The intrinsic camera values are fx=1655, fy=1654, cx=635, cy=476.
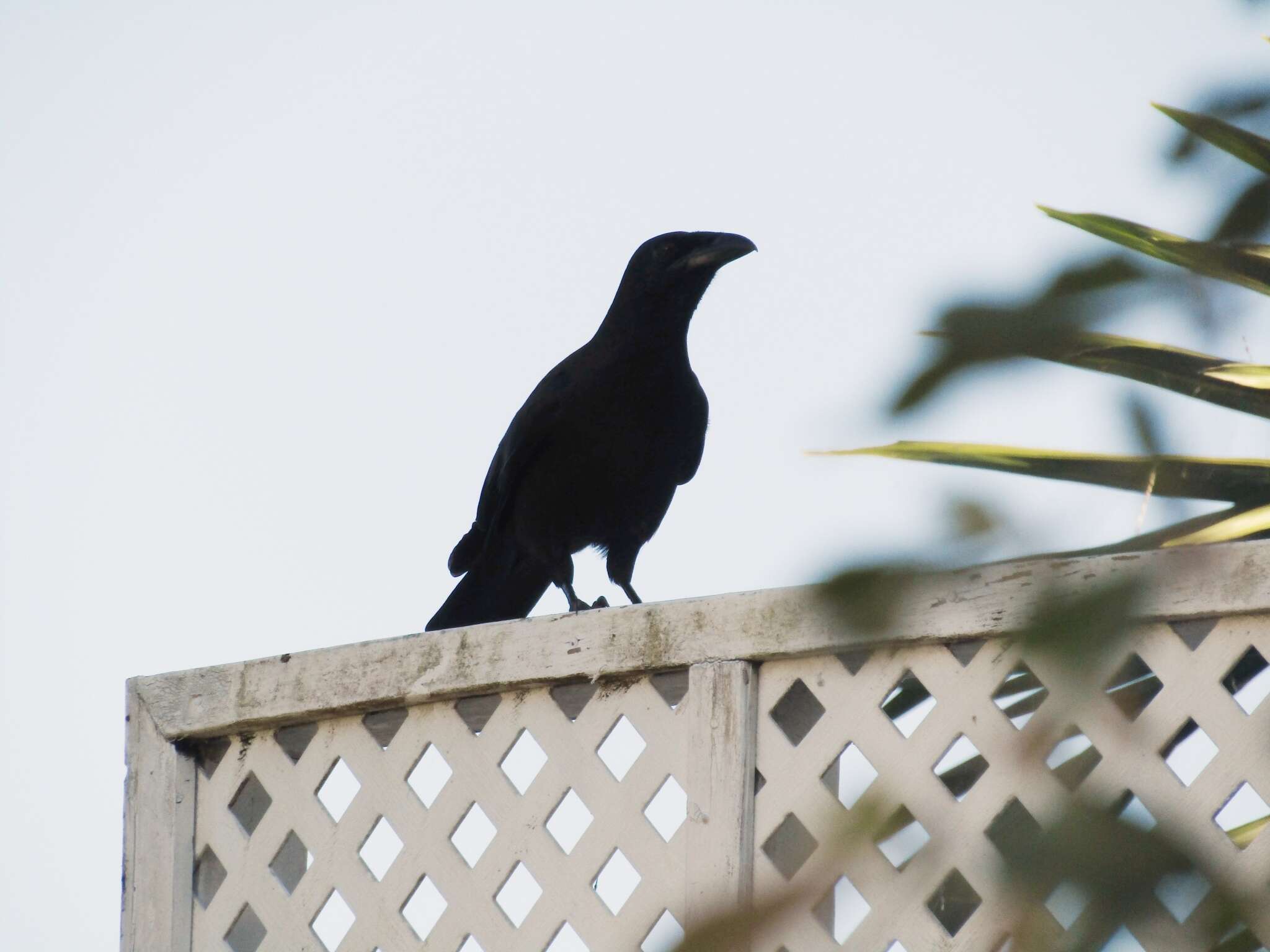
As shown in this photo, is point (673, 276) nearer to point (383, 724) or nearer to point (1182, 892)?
point (383, 724)

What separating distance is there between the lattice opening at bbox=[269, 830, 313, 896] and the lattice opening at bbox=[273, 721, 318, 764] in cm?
12

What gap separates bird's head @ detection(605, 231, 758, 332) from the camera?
14.1 feet

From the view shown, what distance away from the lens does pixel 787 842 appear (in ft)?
6.63

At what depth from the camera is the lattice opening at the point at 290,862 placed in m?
2.38

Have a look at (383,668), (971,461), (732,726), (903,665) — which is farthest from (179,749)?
(971,461)

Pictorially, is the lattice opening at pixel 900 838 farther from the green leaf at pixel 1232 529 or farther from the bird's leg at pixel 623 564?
the bird's leg at pixel 623 564

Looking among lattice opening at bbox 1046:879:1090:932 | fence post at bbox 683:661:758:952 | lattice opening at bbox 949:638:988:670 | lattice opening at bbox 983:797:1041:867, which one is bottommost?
lattice opening at bbox 1046:879:1090:932

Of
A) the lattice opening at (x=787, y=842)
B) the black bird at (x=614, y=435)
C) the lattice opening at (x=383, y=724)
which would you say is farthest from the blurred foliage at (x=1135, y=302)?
the black bird at (x=614, y=435)

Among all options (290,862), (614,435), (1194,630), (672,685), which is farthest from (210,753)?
(614,435)

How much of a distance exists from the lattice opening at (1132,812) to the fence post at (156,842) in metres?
2.01

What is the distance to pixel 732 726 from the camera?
205cm

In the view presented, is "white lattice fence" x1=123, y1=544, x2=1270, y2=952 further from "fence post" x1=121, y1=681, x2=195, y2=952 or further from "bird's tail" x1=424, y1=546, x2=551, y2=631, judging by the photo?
"bird's tail" x1=424, y1=546, x2=551, y2=631

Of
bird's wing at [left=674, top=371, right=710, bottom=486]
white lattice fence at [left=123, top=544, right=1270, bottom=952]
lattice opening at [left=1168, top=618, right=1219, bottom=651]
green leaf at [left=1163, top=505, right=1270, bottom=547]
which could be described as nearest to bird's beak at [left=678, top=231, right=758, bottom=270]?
bird's wing at [left=674, top=371, right=710, bottom=486]

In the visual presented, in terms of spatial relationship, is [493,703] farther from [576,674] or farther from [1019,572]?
[1019,572]
